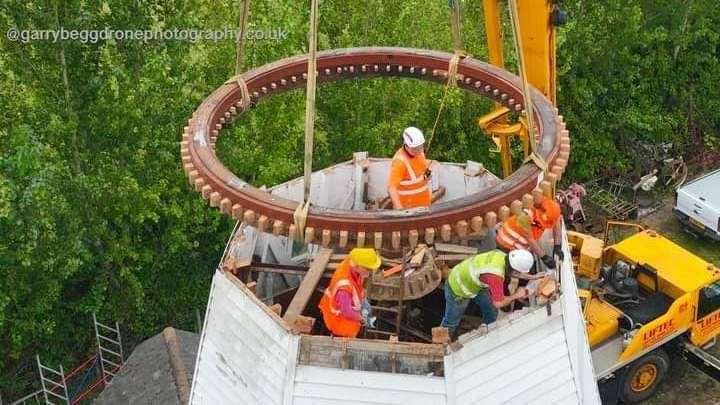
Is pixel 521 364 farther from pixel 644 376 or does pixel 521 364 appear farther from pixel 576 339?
pixel 644 376

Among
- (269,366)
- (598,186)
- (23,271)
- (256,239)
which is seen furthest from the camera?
(598,186)

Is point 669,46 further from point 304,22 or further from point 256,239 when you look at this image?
point 256,239

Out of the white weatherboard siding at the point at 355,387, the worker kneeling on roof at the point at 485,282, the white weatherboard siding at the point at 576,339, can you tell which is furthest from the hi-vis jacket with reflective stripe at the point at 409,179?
the white weatherboard siding at the point at 355,387

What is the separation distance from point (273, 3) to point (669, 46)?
16557 mm

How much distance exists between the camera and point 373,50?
1390cm

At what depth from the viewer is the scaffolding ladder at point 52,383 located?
20125mm

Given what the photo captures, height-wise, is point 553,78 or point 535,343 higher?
point 553,78

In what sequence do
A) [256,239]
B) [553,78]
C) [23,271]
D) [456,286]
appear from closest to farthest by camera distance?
[456,286]
[256,239]
[553,78]
[23,271]

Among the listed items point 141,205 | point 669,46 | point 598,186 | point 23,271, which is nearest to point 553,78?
point 141,205

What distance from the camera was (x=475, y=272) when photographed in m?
11.1

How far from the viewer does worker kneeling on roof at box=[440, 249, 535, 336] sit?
36.2ft

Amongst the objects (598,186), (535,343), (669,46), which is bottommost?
(598,186)

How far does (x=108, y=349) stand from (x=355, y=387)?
14487 mm

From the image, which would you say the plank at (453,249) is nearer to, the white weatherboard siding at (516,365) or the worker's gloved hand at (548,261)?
the worker's gloved hand at (548,261)
